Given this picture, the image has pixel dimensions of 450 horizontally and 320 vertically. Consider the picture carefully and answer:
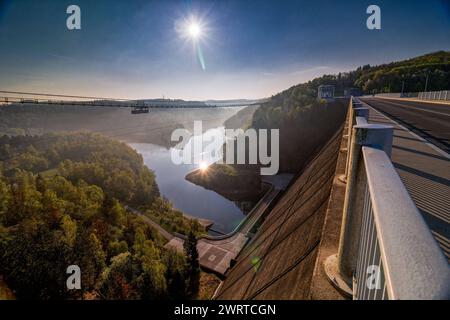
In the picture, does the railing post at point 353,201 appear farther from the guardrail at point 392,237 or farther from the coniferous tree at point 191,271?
the coniferous tree at point 191,271

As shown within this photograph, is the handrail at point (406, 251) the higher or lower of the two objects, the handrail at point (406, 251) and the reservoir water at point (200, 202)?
the higher

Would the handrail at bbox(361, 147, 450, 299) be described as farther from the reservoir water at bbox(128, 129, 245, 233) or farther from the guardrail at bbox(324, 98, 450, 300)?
the reservoir water at bbox(128, 129, 245, 233)

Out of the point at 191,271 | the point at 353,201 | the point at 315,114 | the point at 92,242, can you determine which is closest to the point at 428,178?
the point at 353,201

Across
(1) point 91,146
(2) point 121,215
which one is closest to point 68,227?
(2) point 121,215

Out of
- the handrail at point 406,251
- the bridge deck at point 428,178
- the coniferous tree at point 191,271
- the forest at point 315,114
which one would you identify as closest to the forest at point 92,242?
the coniferous tree at point 191,271

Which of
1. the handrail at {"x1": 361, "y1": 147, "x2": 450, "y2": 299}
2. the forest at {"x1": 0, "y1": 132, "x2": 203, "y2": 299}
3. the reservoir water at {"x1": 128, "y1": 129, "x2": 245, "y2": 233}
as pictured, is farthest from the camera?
the reservoir water at {"x1": 128, "y1": 129, "x2": 245, "y2": 233}

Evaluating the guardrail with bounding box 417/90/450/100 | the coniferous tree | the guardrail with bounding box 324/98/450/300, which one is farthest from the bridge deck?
the guardrail with bounding box 417/90/450/100
